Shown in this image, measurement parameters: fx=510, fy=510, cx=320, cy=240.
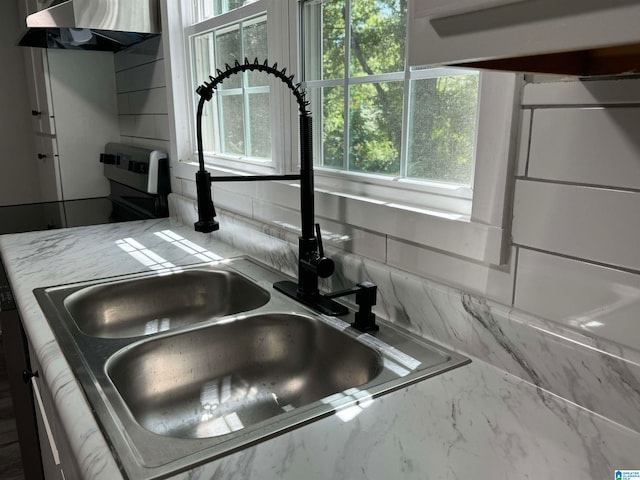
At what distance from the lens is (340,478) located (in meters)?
0.62

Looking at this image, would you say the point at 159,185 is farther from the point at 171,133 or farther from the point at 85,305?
the point at 85,305

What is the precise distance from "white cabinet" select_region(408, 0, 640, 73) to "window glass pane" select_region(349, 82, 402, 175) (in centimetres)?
67

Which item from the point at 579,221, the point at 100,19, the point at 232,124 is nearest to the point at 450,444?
the point at 579,221

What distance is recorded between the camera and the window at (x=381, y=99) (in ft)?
3.44

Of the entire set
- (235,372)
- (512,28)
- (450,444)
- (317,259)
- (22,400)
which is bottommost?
(22,400)

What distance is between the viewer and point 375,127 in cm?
125

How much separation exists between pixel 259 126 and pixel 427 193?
2.77 ft

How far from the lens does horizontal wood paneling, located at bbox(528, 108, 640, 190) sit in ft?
2.23

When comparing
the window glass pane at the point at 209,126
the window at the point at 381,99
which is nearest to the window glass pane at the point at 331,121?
the window at the point at 381,99

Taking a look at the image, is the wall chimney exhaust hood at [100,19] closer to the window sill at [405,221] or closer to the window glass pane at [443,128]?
the window sill at [405,221]

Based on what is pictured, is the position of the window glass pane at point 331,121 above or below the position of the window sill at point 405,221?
above

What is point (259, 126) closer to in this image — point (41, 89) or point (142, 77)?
point (142, 77)

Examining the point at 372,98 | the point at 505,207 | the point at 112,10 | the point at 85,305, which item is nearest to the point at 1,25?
the point at 112,10

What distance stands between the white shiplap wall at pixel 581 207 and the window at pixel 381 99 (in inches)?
9.2
